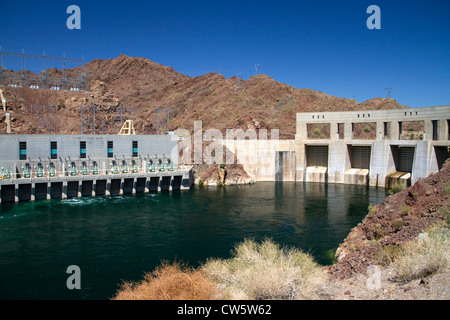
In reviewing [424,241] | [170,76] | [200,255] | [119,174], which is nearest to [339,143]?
[119,174]

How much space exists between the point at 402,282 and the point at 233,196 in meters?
31.7

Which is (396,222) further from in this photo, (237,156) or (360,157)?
(237,156)

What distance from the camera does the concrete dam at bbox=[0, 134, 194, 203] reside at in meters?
38.2

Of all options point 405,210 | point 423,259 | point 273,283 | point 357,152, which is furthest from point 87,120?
point 423,259

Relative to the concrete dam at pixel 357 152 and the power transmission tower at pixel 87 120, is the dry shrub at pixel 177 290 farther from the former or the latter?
the power transmission tower at pixel 87 120

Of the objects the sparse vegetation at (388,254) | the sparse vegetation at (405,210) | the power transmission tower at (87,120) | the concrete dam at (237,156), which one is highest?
the power transmission tower at (87,120)

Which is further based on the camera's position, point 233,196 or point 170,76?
point 170,76

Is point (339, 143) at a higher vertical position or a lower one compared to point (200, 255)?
higher

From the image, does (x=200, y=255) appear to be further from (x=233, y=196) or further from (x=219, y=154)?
(x=219, y=154)

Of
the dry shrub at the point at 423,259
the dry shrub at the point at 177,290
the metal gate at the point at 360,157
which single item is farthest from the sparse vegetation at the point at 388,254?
the metal gate at the point at 360,157

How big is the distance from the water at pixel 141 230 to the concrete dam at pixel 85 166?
2.22m

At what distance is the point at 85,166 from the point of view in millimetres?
42656

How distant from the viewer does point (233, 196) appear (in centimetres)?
4303

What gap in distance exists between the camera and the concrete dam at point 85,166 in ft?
125
